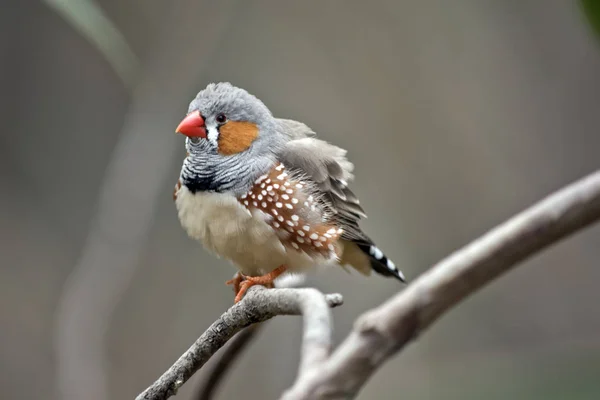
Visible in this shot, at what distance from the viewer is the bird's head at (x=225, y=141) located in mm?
1647

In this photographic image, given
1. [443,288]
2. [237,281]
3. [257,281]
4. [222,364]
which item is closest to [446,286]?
[443,288]

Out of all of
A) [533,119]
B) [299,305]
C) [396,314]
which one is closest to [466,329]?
[533,119]

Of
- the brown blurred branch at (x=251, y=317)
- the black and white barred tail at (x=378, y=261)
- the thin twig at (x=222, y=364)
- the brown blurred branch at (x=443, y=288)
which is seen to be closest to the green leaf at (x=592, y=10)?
the brown blurred branch at (x=443, y=288)

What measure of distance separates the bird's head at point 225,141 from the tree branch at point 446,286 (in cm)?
109

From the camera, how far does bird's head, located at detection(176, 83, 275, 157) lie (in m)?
1.63

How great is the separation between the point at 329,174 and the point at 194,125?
42cm

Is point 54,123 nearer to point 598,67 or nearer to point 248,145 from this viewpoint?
point 248,145

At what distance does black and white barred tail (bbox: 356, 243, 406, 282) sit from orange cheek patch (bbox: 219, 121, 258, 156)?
17.0 inches

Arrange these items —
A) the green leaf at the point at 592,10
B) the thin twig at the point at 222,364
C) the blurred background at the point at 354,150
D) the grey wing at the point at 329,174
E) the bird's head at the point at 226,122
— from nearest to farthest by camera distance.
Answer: the green leaf at the point at 592,10 < the thin twig at the point at 222,364 < the bird's head at the point at 226,122 < the grey wing at the point at 329,174 < the blurred background at the point at 354,150

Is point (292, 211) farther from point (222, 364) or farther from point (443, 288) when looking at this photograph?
point (443, 288)

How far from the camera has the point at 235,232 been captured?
1670mm

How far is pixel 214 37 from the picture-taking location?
3.58 m

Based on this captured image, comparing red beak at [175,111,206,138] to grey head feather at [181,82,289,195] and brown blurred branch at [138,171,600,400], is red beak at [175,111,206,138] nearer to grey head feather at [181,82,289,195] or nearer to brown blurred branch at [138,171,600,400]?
grey head feather at [181,82,289,195]

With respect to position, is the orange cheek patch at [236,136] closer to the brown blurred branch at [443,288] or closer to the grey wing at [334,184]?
the grey wing at [334,184]
